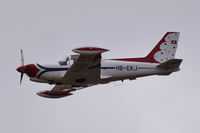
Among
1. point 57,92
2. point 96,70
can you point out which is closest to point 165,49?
point 96,70

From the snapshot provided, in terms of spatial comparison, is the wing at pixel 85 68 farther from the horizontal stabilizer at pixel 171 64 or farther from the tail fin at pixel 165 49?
the tail fin at pixel 165 49

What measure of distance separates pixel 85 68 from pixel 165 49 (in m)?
6.63

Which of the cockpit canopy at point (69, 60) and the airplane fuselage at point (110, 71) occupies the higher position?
the cockpit canopy at point (69, 60)

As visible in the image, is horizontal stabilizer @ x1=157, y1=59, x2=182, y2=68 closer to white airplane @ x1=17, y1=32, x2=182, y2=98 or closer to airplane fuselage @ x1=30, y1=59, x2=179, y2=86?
white airplane @ x1=17, y1=32, x2=182, y2=98

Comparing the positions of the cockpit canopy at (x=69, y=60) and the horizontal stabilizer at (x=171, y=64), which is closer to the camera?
the cockpit canopy at (x=69, y=60)

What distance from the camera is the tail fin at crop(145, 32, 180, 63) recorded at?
135 ft

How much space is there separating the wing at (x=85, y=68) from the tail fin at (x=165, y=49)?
14.9 ft

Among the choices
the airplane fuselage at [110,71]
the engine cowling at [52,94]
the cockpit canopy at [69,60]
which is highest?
the cockpit canopy at [69,60]

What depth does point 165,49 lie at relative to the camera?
41656mm

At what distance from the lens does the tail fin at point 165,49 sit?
41.2 meters

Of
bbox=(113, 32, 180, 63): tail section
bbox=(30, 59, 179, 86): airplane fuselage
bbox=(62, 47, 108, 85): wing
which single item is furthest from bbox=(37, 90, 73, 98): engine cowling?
bbox=(113, 32, 180, 63): tail section

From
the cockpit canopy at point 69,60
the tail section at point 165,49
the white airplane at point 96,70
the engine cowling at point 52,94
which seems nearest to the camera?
the white airplane at point 96,70

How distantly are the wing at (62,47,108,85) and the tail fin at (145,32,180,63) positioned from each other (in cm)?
453

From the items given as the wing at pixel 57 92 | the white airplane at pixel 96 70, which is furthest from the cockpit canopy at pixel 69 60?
the wing at pixel 57 92
